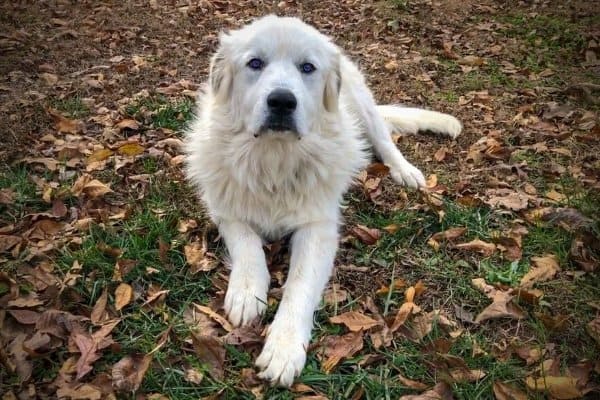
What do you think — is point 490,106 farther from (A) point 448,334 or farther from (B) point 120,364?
(B) point 120,364

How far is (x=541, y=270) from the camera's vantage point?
2.55 meters

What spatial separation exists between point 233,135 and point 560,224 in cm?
195

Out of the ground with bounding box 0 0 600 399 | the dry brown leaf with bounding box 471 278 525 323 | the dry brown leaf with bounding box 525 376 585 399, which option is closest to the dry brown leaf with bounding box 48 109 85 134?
the ground with bounding box 0 0 600 399

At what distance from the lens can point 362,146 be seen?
10.9 feet

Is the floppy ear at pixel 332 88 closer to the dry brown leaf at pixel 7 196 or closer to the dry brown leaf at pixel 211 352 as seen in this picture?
the dry brown leaf at pixel 211 352

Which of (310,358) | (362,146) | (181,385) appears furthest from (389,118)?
(181,385)

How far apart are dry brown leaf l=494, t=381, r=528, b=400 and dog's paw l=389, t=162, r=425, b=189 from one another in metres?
1.63

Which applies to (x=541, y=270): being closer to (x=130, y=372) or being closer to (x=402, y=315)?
(x=402, y=315)

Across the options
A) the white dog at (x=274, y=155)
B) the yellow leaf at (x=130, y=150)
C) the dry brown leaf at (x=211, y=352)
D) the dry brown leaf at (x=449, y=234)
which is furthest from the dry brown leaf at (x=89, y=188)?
the dry brown leaf at (x=449, y=234)

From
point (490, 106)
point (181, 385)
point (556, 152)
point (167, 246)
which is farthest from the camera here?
point (490, 106)

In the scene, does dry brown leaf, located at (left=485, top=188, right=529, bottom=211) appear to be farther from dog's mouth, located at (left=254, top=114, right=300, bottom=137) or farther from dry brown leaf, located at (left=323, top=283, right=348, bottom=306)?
dog's mouth, located at (left=254, top=114, right=300, bottom=137)

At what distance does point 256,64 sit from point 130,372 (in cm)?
169

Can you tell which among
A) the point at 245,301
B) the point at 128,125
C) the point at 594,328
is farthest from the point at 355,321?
the point at 128,125

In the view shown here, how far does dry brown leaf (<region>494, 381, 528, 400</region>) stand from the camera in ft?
6.15
